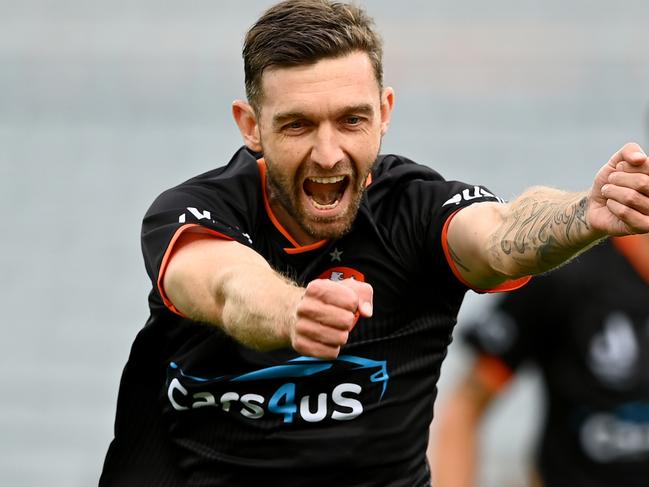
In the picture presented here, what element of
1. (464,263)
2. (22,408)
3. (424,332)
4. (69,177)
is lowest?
(22,408)

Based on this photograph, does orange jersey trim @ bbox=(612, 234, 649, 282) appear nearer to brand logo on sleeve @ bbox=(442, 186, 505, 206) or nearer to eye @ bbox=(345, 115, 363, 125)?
brand logo on sleeve @ bbox=(442, 186, 505, 206)

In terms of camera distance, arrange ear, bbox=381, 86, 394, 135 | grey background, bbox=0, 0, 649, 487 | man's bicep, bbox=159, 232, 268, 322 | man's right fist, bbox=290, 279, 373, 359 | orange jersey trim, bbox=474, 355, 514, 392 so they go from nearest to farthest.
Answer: man's right fist, bbox=290, 279, 373, 359 < man's bicep, bbox=159, 232, 268, 322 < ear, bbox=381, 86, 394, 135 < orange jersey trim, bbox=474, 355, 514, 392 < grey background, bbox=0, 0, 649, 487

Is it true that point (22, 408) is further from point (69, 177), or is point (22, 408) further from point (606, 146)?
point (606, 146)

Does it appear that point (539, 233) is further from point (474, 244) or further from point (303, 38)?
point (303, 38)

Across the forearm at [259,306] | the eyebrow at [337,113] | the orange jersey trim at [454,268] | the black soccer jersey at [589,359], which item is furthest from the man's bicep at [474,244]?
the black soccer jersey at [589,359]

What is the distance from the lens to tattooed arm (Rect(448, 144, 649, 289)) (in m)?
2.88

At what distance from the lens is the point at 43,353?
1072 cm

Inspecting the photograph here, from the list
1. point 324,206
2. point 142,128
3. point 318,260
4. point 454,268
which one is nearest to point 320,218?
point 324,206

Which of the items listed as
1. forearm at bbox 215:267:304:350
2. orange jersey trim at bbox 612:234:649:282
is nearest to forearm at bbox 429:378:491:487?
orange jersey trim at bbox 612:234:649:282

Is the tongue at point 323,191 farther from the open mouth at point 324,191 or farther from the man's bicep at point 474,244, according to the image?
the man's bicep at point 474,244

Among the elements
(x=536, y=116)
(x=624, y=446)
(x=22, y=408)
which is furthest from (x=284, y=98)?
(x=536, y=116)

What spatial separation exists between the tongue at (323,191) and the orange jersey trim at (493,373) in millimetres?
2465

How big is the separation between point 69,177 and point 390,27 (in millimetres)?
3377

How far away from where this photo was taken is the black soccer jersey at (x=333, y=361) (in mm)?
3771
